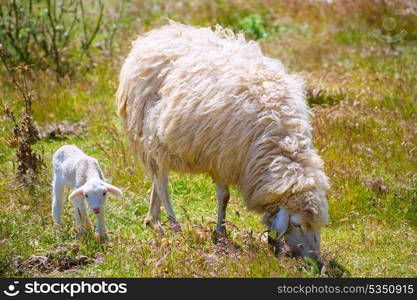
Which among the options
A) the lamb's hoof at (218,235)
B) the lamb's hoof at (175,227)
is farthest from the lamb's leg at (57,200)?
the lamb's hoof at (218,235)

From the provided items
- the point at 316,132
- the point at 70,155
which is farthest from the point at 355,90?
the point at 70,155

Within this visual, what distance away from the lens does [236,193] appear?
7.24 metres

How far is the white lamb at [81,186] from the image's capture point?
17.9 feet

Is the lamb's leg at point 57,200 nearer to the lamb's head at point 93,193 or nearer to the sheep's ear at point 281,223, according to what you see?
the lamb's head at point 93,193

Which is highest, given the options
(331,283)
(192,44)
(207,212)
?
(192,44)

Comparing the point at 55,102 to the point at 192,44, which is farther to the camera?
the point at 55,102

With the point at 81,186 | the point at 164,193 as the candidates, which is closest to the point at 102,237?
the point at 81,186

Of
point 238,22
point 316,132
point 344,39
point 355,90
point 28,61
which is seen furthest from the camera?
point 238,22

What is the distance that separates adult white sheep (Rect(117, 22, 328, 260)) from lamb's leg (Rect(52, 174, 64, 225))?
0.76 m

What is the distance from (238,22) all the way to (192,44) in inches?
231

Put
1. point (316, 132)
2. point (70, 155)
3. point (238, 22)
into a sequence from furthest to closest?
point (238, 22), point (316, 132), point (70, 155)

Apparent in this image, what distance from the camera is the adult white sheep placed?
532 cm

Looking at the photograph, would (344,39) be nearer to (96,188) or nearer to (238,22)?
(238,22)

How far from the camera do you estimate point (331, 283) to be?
4.95 metres
